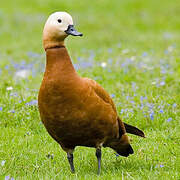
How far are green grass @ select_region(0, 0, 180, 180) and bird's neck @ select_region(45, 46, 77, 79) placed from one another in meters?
0.93

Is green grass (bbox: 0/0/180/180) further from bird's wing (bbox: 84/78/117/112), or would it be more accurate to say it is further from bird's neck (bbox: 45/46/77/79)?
bird's neck (bbox: 45/46/77/79)

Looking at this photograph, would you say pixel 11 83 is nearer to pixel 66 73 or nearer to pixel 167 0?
pixel 66 73

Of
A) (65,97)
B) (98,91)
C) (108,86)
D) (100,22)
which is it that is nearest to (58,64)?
(65,97)

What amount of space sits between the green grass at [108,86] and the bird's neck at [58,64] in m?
0.93

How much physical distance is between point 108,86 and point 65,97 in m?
3.74

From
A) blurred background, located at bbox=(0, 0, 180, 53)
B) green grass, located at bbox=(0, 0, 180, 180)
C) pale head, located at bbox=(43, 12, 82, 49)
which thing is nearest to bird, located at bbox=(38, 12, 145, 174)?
pale head, located at bbox=(43, 12, 82, 49)

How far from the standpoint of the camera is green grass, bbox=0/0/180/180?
15.7 feet

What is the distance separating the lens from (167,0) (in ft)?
63.1

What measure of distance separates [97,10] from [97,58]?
7.86 m

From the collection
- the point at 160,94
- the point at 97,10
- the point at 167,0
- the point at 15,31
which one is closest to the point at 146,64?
the point at 160,94

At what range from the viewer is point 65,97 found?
407 centimetres

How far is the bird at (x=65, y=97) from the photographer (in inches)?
161

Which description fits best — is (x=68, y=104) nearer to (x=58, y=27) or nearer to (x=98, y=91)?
(x=98, y=91)

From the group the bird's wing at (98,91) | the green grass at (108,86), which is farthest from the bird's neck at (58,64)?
the green grass at (108,86)
